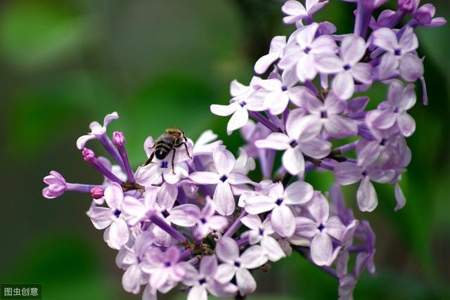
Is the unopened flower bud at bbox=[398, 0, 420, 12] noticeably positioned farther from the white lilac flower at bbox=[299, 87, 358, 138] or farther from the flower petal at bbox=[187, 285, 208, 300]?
the flower petal at bbox=[187, 285, 208, 300]

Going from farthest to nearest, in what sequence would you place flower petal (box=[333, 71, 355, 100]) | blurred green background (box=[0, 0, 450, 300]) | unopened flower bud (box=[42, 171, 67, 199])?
blurred green background (box=[0, 0, 450, 300]) → unopened flower bud (box=[42, 171, 67, 199]) → flower petal (box=[333, 71, 355, 100])

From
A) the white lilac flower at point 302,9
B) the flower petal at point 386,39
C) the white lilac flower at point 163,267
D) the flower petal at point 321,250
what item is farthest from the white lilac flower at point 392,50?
the white lilac flower at point 163,267

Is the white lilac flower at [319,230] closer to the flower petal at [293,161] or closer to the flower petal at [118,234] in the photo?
the flower petal at [293,161]

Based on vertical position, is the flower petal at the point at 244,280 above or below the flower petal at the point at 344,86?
below

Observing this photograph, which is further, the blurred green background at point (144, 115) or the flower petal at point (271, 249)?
the blurred green background at point (144, 115)

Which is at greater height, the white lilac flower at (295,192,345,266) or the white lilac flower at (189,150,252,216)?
the white lilac flower at (189,150,252,216)

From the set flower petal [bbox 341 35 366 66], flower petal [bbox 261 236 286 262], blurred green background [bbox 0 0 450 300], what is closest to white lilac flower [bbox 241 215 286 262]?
flower petal [bbox 261 236 286 262]

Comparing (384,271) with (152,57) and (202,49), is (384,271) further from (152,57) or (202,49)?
(152,57)
